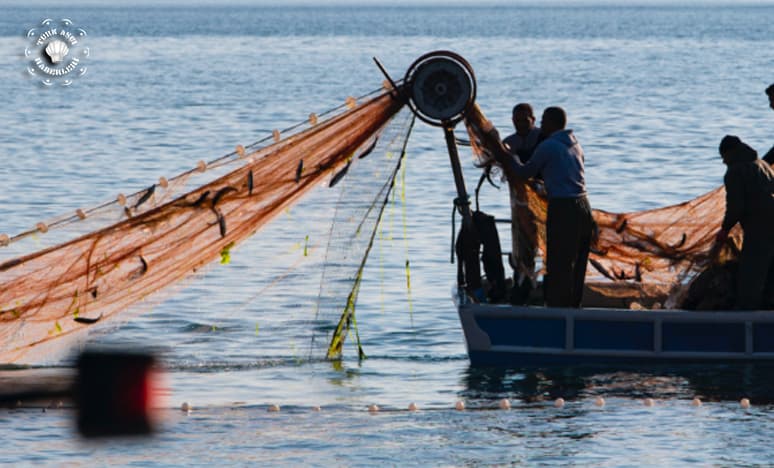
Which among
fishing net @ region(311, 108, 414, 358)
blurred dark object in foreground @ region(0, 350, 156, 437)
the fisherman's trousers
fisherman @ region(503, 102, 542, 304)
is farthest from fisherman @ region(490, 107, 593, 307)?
blurred dark object in foreground @ region(0, 350, 156, 437)

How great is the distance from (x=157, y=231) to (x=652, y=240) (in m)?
3.87

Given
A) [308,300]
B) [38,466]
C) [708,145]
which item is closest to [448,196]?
[308,300]

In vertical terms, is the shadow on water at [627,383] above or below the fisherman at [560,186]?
below

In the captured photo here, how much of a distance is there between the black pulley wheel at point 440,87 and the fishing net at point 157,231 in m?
0.18

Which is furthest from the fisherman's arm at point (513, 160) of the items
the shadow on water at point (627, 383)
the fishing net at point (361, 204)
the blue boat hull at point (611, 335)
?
the shadow on water at point (627, 383)

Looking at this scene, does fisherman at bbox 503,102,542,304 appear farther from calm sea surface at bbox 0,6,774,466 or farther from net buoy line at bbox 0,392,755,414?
net buoy line at bbox 0,392,755,414

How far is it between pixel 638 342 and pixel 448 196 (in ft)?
45.6

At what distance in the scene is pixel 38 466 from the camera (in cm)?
944

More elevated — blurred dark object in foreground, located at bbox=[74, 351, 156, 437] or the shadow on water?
blurred dark object in foreground, located at bbox=[74, 351, 156, 437]

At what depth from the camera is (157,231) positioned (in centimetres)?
989

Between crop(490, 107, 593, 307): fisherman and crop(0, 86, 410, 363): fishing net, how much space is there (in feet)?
3.48

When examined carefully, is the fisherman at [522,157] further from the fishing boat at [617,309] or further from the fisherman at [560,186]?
the fisherman at [560,186]

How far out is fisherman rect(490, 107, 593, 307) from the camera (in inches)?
417

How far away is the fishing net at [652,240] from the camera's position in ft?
36.7
